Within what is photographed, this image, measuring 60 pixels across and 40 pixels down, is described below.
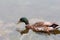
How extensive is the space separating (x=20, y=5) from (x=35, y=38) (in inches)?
16.5

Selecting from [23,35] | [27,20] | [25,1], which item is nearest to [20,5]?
[25,1]

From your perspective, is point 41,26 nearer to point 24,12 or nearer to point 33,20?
point 33,20

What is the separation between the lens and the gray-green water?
2.01 meters

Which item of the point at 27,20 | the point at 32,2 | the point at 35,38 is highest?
the point at 32,2

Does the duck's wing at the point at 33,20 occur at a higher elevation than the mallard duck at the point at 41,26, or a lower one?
higher

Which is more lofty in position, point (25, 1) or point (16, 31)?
point (25, 1)

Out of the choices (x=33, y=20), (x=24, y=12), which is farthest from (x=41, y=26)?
(x=24, y=12)

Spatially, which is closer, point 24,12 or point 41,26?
point 41,26

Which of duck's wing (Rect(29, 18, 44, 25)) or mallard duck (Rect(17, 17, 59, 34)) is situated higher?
duck's wing (Rect(29, 18, 44, 25))

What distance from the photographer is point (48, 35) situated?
2004 millimetres

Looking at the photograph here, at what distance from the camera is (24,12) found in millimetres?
2195

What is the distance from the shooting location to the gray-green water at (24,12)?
6.59 feet

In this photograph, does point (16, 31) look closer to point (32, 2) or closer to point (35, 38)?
point (35, 38)

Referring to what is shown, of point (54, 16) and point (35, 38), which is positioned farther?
point (54, 16)
